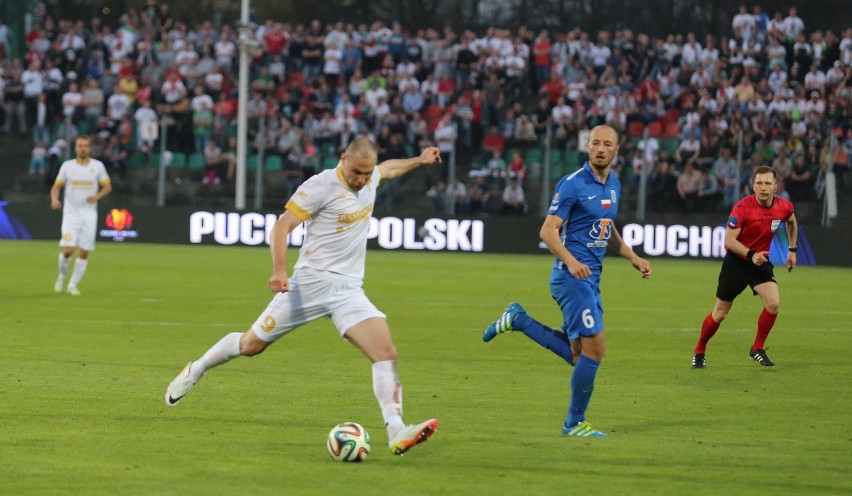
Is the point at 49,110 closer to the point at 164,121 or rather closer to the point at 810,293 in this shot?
the point at 164,121

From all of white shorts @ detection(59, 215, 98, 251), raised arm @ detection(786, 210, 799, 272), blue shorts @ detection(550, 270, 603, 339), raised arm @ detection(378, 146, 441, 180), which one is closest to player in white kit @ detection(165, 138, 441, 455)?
raised arm @ detection(378, 146, 441, 180)

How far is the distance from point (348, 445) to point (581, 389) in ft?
5.68

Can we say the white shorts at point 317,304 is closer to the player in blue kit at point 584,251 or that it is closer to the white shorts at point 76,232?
the player in blue kit at point 584,251

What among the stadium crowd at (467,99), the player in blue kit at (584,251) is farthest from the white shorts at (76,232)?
the stadium crowd at (467,99)

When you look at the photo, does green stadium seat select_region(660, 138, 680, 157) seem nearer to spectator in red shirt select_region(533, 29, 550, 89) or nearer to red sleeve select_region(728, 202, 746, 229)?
spectator in red shirt select_region(533, 29, 550, 89)

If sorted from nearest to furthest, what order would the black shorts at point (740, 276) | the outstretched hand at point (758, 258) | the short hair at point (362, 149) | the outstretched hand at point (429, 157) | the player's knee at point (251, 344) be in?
the short hair at point (362, 149), the player's knee at point (251, 344), the outstretched hand at point (429, 157), the outstretched hand at point (758, 258), the black shorts at point (740, 276)

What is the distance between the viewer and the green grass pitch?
720 centimetres

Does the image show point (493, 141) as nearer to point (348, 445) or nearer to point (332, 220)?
point (332, 220)

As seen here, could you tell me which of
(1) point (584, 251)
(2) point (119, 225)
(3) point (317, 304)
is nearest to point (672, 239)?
(2) point (119, 225)

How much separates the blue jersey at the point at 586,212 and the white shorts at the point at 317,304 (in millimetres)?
1510

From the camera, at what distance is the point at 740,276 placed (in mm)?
12742

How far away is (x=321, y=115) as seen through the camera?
1428 inches

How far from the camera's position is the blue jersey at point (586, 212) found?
897cm

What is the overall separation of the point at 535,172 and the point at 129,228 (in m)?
10.0
